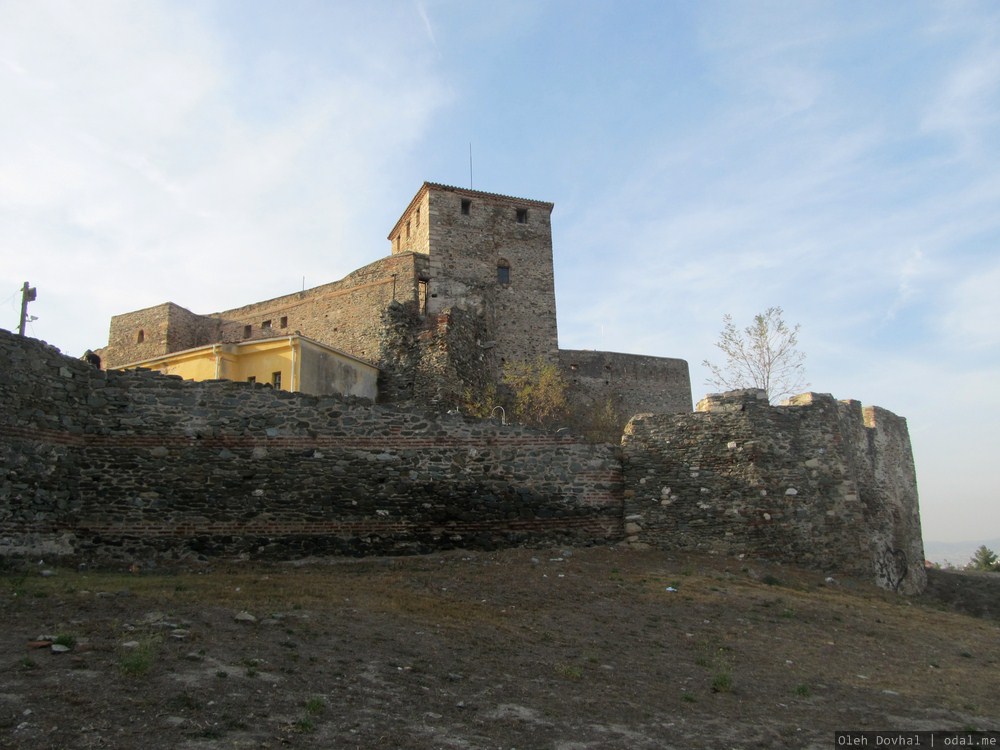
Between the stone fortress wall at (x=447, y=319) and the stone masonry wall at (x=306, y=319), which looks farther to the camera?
the stone masonry wall at (x=306, y=319)

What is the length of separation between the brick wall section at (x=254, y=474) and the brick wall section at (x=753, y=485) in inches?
30.2

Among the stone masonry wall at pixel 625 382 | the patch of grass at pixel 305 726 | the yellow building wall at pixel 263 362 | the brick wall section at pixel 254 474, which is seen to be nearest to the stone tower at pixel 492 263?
the stone masonry wall at pixel 625 382

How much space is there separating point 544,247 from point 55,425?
25.4m

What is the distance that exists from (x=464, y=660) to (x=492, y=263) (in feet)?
88.7

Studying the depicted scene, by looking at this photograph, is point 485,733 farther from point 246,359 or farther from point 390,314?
point 390,314

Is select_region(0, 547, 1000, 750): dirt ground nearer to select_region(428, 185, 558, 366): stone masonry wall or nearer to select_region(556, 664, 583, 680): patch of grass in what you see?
select_region(556, 664, 583, 680): patch of grass

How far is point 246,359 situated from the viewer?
22.6m

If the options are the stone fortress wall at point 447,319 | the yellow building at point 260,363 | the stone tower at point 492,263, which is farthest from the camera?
the stone tower at point 492,263

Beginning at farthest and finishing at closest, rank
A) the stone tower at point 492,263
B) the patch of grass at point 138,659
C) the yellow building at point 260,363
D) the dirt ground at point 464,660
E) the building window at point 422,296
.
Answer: the stone tower at point 492,263 → the building window at point 422,296 → the yellow building at point 260,363 → the patch of grass at point 138,659 → the dirt ground at point 464,660

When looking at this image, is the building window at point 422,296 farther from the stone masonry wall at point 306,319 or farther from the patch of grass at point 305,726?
the patch of grass at point 305,726

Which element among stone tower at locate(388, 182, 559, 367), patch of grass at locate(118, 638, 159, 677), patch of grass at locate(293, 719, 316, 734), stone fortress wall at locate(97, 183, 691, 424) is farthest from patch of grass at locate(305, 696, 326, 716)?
stone tower at locate(388, 182, 559, 367)

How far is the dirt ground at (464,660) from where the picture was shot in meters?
5.55

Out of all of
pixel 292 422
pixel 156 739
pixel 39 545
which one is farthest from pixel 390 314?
pixel 156 739

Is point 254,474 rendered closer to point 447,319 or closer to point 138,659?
point 138,659
